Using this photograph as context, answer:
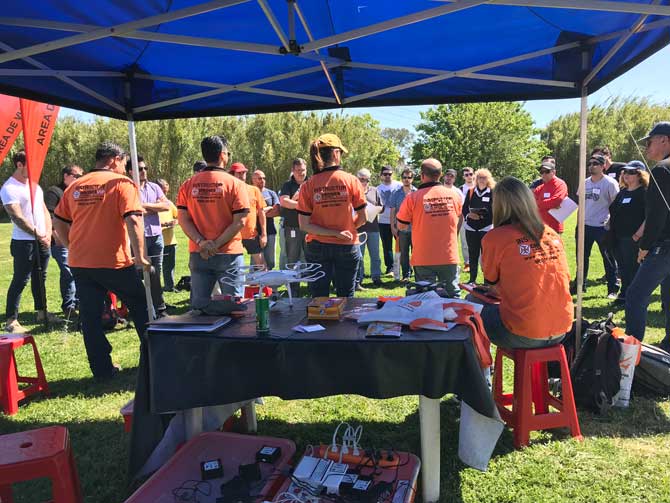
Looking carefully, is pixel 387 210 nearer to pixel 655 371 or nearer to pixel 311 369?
pixel 655 371

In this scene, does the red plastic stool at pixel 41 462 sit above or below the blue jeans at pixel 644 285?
below

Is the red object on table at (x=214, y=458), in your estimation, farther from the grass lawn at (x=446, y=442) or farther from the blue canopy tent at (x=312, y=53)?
the blue canopy tent at (x=312, y=53)

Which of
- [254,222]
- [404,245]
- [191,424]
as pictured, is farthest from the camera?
[404,245]

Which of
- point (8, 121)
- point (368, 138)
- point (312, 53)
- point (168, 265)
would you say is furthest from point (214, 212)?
point (368, 138)

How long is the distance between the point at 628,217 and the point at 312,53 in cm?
412

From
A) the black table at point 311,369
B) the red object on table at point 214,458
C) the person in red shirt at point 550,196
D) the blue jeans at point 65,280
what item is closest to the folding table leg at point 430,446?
the black table at point 311,369

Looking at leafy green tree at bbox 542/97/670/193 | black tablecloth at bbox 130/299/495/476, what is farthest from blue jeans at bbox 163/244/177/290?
leafy green tree at bbox 542/97/670/193

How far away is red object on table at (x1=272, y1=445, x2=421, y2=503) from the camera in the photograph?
2023 mm

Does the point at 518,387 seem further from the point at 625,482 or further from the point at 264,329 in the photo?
the point at 264,329

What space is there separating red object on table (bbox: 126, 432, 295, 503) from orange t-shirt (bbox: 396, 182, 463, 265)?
2.38 m

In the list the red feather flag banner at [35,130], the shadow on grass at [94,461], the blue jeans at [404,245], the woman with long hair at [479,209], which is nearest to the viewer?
the shadow on grass at [94,461]

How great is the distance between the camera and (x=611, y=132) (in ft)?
98.2

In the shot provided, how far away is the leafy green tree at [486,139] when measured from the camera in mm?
31891

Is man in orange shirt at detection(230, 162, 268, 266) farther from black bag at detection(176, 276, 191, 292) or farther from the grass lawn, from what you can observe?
the grass lawn
